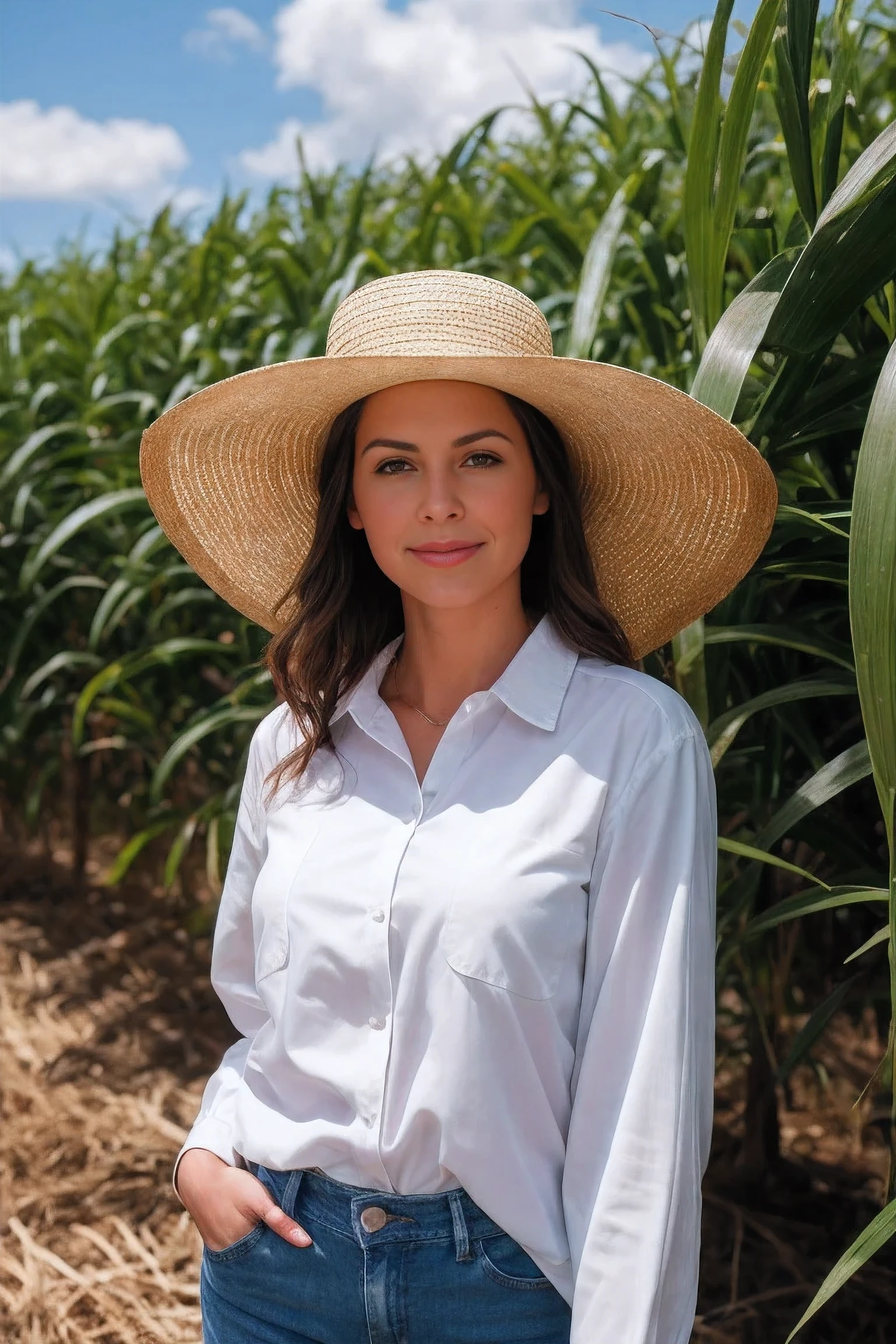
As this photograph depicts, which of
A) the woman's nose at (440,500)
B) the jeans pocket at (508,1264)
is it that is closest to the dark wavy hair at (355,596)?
the woman's nose at (440,500)

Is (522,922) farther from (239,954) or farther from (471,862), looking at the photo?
(239,954)

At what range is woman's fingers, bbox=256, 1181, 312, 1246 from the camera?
109 centimetres

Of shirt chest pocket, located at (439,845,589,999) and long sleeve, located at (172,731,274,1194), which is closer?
shirt chest pocket, located at (439,845,589,999)

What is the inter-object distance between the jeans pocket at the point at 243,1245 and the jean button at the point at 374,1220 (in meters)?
0.12

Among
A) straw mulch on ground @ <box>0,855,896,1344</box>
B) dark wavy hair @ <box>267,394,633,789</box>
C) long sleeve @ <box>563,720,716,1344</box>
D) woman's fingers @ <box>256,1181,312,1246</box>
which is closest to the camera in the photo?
long sleeve @ <box>563,720,716,1344</box>

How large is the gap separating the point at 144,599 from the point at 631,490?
1.81 metres

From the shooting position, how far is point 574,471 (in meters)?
1.29

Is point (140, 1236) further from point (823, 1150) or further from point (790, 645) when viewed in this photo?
point (790, 645)

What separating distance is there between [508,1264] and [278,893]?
368 mm

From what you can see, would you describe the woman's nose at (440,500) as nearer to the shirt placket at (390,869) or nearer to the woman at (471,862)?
the woman at (471,862)

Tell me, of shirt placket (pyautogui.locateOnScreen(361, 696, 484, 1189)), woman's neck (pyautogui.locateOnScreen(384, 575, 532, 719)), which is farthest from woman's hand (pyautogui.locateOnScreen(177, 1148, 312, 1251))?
woman's neck (pyautogui.locateOnScreen(384, 575, 532, 719))

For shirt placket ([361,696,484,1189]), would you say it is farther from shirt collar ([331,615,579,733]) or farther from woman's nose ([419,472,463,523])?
woman's nose ([419,472,463,523])

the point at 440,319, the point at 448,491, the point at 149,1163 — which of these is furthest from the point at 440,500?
the point at 149,1163

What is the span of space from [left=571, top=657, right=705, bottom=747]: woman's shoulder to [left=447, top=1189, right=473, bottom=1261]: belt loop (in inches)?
15.6
